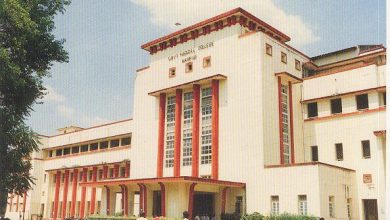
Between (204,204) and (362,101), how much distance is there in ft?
48.2

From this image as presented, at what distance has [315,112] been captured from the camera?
3750 cm

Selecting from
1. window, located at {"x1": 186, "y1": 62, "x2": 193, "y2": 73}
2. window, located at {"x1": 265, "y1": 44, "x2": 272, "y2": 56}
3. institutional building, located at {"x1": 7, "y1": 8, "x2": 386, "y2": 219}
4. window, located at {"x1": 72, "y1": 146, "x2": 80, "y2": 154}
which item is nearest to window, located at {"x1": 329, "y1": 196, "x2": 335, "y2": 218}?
institutional building, located at {"x1": 7, "y1": 8, "x2": 386, "y2": 219}

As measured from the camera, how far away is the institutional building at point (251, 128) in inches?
1276

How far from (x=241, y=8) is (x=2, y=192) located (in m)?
23.5

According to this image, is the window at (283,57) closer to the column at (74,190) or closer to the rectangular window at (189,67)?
the rectangular window at (189,67)

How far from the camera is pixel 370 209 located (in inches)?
1303

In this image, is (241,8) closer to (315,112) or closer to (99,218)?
Result: (315,112)

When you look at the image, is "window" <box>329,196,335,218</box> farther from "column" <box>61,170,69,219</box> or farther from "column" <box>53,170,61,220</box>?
"column" <box>53,170,61,220</box>

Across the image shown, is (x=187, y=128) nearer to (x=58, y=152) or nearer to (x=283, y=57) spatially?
(x=283, y=57)

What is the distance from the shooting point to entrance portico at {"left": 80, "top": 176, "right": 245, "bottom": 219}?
32.3m

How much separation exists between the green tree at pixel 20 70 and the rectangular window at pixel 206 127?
637 inches

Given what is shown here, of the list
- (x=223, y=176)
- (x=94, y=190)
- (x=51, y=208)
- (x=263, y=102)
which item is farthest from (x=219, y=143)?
(x=51, y=208)

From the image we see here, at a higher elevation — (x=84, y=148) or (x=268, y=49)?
(x=268, y=49)

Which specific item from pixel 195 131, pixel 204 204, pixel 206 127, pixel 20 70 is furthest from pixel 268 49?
pixel 20 70
